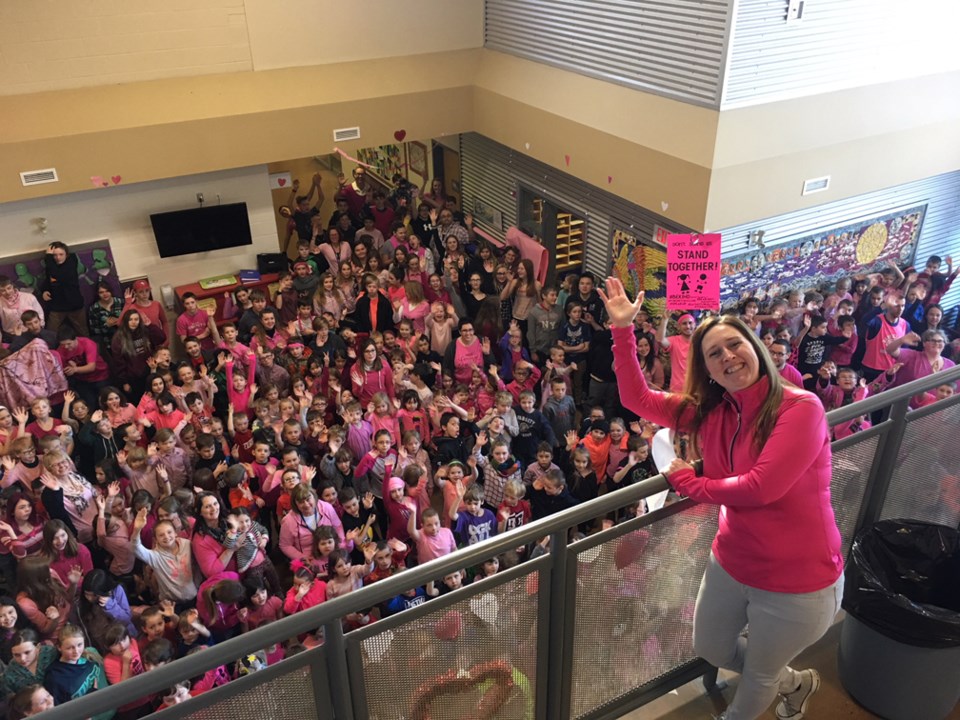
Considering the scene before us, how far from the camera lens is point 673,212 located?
8.23 metres

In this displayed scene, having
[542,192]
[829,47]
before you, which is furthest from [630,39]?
[542,192]

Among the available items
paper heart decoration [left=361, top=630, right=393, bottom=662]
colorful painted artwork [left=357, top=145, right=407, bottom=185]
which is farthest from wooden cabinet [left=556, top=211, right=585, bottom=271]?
paper heart decoration [left=361, top=630, right=393, bottom=662]

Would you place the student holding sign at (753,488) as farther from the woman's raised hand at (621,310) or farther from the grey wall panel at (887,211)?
the grey wall panel at (887,211)

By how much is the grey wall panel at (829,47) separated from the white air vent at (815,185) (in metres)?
0.87

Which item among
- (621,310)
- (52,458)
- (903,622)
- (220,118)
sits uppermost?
(621,310)

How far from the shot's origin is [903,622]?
3539 millimetres

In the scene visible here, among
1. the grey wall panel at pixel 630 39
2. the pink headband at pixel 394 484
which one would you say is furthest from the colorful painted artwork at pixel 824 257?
the pink headband at pixel 394 484

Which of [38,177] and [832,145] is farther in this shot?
[38,177]

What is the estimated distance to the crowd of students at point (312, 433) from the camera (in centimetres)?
527

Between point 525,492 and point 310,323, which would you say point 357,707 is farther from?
point 310,323

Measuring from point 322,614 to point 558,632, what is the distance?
1.11m

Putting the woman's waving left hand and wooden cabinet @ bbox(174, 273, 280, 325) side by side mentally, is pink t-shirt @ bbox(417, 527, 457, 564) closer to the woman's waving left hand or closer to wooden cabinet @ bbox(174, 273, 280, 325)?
the woman's waving left hand

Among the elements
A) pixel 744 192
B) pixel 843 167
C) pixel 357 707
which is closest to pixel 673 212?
pixel 744 192

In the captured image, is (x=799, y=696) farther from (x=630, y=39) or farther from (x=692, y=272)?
(x=630, y=39)
